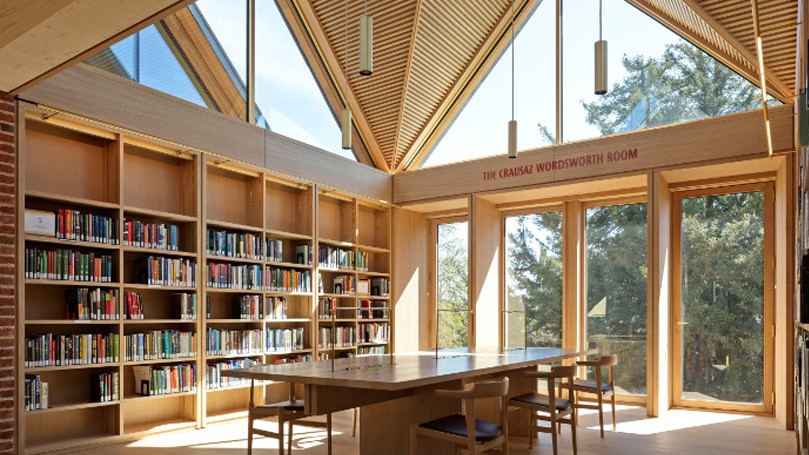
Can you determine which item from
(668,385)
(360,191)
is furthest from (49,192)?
(668,385)

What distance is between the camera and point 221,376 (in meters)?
6.91

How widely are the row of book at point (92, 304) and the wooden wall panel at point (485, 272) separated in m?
4.76

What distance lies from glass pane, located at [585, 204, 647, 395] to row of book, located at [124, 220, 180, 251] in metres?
5.29

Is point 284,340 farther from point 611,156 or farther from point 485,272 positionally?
point 611,156

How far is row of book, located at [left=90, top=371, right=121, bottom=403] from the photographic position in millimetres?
5871

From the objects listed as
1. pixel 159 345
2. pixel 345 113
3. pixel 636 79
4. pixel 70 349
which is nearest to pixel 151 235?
pixel 159 345

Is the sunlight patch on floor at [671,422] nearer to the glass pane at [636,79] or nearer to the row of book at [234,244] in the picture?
the glass pane at [636,79]

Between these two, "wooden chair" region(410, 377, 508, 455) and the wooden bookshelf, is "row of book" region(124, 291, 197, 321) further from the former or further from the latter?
"wooden chair" region(410, 377, 508, 455)

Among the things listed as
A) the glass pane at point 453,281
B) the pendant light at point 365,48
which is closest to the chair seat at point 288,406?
the pendant light at point 365,48

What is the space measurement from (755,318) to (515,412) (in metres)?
3.38

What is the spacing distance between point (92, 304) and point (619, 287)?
6.14 meters

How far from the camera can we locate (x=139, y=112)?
628cm

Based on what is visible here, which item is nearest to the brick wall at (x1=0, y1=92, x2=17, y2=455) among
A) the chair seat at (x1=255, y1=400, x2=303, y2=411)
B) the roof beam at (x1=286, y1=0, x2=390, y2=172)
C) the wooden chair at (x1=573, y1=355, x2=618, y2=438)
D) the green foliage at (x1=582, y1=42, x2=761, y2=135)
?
the chair seat at (x1=255, y1=400, x2=303, y2=411)

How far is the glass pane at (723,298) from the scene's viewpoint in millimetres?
7766
